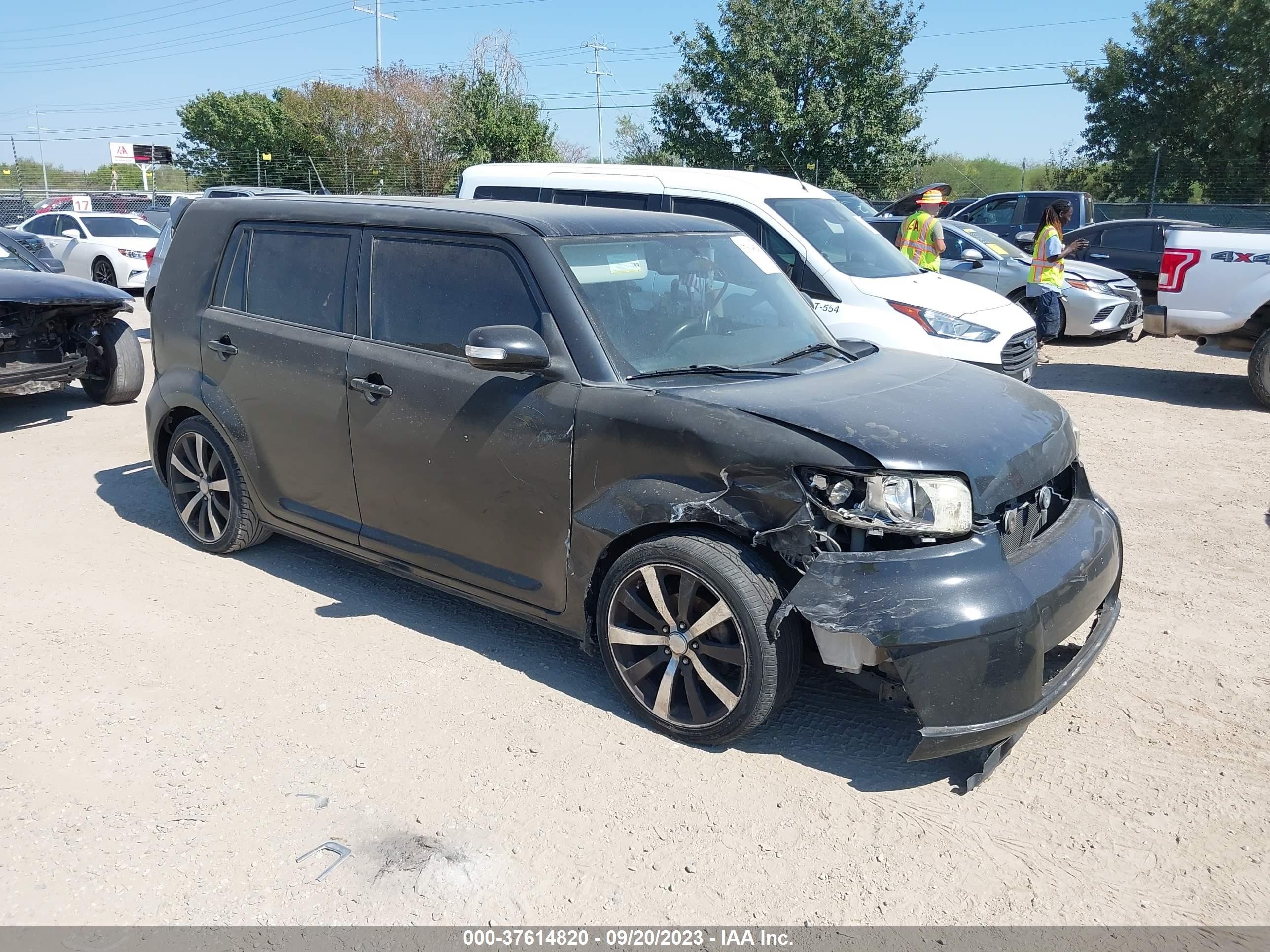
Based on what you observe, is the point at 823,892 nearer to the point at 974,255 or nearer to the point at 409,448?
the point at 409,448

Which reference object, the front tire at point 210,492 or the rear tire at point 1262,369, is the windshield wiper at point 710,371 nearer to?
A: the front tire at point 210,492

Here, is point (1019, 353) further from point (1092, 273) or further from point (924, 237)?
point (1092, 273)

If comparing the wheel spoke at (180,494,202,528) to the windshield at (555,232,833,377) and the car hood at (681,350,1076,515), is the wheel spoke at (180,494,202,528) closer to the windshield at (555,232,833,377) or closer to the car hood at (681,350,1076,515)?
the windshield at (555,232,833,377)

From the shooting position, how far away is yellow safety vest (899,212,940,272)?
10633 mm

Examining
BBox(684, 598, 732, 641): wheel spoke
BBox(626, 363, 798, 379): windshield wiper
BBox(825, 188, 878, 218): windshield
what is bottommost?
BBox(684, 598, 732, 641): wheel spoke

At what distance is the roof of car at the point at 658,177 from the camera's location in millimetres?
8516

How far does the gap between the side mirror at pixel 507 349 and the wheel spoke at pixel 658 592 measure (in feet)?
2.90

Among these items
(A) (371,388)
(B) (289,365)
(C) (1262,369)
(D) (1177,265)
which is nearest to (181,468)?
(B) (289,365)

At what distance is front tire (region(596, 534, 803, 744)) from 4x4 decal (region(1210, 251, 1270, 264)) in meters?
8.20

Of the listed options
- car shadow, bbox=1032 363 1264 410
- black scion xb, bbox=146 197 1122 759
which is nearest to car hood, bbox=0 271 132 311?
black scion xb, bbox=146 197 1122 759

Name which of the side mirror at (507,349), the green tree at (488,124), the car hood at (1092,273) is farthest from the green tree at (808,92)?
the side mirror at (507,349)

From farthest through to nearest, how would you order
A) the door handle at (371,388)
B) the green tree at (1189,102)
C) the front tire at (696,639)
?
the green tree at (1189,102) → the door handle at (371,388) → the front tire at (696,639)

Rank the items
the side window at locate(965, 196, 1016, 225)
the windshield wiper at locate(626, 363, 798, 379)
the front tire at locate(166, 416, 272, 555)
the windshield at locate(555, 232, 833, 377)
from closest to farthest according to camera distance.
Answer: the windshield wiper at locate(626, 363, 798, 379) < the windshield at locate(555, 232, 833, 377) < the front tire at locate(166, 416, 272, 555) < the side window at locate(965, 196, 1016, 225)

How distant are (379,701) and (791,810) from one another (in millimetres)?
1669
